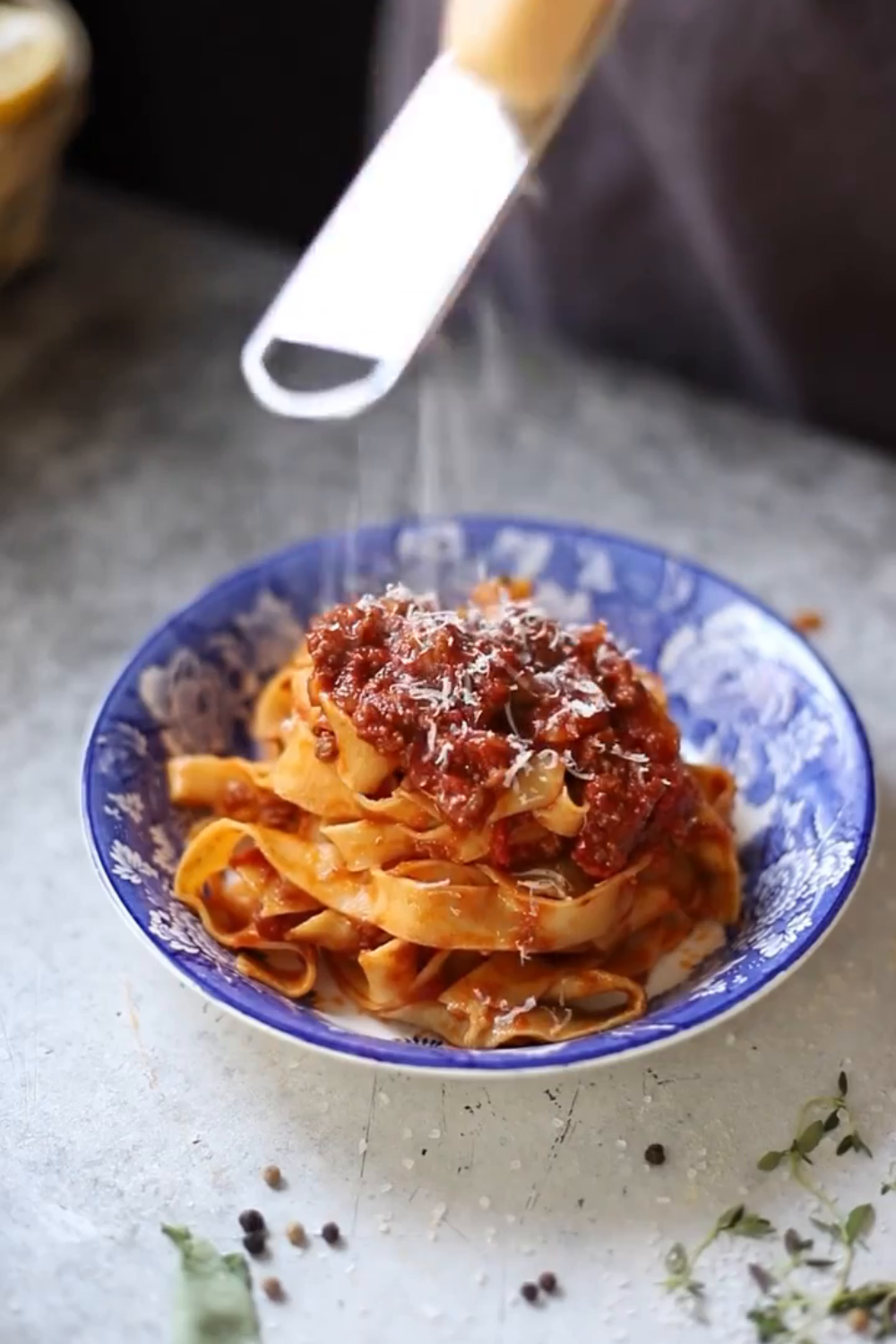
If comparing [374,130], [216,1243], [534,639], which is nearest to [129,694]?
[534,639]

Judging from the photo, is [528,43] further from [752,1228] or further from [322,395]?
[752,1228]

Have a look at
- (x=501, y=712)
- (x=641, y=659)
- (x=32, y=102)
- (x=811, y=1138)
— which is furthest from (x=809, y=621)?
(x=32, y=102)

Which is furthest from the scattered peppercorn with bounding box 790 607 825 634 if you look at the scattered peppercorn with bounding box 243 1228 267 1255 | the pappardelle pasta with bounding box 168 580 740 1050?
the scattered peppercorn with bounding box 243 1228 267 1255

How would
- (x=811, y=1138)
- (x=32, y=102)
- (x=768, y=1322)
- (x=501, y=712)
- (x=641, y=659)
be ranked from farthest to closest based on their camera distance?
(x=32, y=102)
(x=641, y=659)
(x=501, y=712)
(x=811, y=1138)
(x=768, y=1322)

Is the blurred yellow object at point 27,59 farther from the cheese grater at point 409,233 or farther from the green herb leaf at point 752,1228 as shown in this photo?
the green herb leaf at point 752,1228

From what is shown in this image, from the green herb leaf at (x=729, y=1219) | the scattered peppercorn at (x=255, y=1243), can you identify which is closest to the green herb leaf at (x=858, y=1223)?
the green herb leaf at (x=729, y=1219)

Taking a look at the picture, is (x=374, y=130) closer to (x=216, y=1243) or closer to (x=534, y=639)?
(x=534, y=639)
